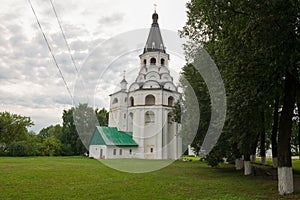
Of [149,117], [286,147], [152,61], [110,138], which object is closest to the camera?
[286,147]

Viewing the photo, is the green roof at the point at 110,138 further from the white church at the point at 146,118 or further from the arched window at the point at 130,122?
the arched window at the point at 130,122

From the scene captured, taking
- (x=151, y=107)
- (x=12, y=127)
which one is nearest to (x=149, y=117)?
(x=151, y=107)

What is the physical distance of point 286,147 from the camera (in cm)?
1181

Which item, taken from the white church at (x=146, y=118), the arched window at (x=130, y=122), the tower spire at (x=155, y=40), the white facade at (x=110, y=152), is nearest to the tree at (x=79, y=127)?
the white church at (x=146, y=118)

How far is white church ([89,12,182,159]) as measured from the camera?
47906 millimetres

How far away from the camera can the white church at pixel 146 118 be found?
47.9 meters

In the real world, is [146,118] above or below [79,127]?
above

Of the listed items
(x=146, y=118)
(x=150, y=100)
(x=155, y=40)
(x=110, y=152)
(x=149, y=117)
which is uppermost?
(x=155, y=40)

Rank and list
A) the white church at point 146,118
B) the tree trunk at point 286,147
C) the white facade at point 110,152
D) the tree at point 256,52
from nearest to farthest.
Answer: the tree at point 256,52 → the tree trunk at point 286,147 → the white facade at point 110,152 → the white church at point 146,118

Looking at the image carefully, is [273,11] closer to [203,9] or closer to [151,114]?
[203,9]

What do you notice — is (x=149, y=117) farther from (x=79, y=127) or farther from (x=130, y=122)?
(x=79, y=127)

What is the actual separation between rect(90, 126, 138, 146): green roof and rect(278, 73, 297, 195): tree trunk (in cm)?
3610

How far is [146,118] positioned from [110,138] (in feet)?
22.3

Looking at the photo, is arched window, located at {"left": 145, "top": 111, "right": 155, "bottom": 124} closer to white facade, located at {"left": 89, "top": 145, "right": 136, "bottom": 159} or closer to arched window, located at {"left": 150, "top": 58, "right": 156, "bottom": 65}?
white facade, located at {"left": 89, "top": 145, "right": 136, "bottom": 159}
